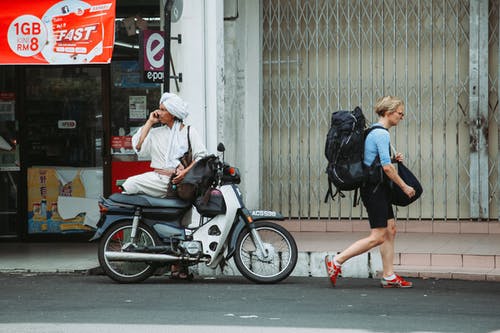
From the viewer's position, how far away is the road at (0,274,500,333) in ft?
23.4

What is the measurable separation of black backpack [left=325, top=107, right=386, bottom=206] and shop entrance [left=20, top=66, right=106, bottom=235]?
15.5 ft

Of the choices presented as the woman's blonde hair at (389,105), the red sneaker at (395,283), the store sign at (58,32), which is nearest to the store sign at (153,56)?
the store sign at (58,32)

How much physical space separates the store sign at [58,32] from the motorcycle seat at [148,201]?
6.23 ft

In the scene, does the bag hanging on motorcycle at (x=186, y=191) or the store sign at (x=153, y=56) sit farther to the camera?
the store sign at (x=153, y=56)

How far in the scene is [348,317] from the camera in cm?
748

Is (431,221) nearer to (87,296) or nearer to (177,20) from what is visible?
(177,20)

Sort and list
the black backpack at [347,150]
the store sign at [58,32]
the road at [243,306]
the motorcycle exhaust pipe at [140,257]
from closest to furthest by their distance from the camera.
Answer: the road at [243,306]
the black backpack at [347,150]
the motorcycle exhaust pipe at [140,257]
the store sign at [58,32]

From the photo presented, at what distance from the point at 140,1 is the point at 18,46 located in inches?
87.5

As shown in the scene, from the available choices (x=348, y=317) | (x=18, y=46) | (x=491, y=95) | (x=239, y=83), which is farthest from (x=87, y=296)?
(x=491, y=95)

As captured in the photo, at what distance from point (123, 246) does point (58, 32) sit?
2.73 m

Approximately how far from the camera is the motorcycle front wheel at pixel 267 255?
9367 mm

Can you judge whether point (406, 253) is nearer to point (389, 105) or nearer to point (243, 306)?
point (389, 105)

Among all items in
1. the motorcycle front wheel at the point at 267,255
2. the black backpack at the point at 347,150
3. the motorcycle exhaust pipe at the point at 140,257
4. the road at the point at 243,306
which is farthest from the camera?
the motorcycle exhaust pipe at the point at 140,257

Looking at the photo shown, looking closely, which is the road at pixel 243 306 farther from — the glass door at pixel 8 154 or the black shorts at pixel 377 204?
the glass door at pixel 8 154
